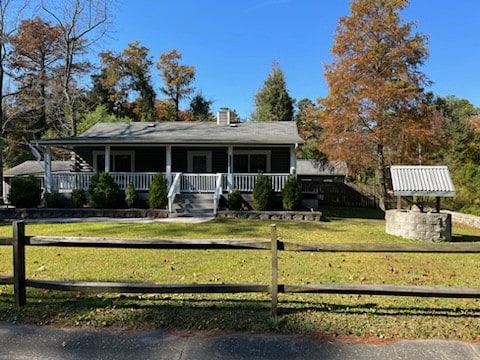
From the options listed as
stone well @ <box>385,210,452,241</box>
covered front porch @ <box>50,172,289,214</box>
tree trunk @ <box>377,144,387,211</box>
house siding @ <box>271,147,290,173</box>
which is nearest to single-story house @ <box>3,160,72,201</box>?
covered front porch @ <box>50,172,289,214</box>

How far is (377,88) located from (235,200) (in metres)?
10.1

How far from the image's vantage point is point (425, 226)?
974 cm

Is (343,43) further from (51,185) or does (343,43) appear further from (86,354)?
(86,354)

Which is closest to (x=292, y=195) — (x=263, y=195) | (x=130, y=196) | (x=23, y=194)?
(x=263, y=195)

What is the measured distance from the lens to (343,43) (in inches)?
774

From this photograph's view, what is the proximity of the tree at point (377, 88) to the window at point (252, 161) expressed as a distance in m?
4.57

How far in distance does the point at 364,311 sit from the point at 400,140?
57.0 ft

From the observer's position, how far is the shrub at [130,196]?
48.6 ft

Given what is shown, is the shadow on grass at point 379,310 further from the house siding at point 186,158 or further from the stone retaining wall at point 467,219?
the house siding at point 186,158

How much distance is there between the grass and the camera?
3570 millimetres

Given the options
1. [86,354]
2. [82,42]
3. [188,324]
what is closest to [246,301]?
[188,324]

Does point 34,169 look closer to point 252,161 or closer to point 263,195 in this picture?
point 252,161

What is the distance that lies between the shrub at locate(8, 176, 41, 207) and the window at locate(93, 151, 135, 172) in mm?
4028

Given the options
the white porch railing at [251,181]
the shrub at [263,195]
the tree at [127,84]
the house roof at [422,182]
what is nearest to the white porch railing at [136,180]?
the white porch railing at [251,181]
